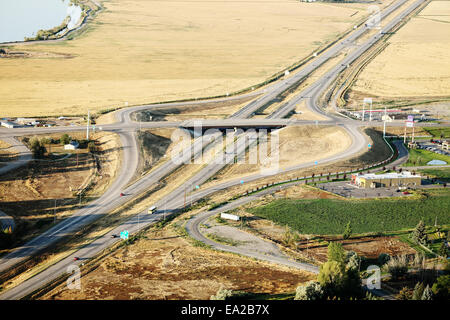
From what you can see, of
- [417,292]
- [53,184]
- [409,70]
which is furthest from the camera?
[409,70]

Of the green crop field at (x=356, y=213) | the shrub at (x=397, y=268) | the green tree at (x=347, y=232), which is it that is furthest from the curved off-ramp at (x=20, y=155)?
the shrub at (x=397, y=268)

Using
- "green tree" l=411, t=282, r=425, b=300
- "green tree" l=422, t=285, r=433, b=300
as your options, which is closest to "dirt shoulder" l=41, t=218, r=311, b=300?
"green tree" l=411, t=282, r=425, b=300

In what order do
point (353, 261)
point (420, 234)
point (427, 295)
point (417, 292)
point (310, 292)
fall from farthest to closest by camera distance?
point (420, 234) → point (353, 261) → point (417, 292) → point (310, 292) → point (427, 295)

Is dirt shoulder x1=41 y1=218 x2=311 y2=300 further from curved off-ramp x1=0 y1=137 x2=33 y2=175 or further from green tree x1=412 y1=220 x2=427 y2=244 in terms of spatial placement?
curved off-ramp x1=0 y1=137 x2=33 y2=175

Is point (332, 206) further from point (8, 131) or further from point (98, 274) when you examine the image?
point (8, 131)

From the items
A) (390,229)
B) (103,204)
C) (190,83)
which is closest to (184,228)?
(103,204)

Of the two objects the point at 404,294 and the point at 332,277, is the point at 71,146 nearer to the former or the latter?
the point at 332,277

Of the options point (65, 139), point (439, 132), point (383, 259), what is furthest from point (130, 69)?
point (383, 259)
